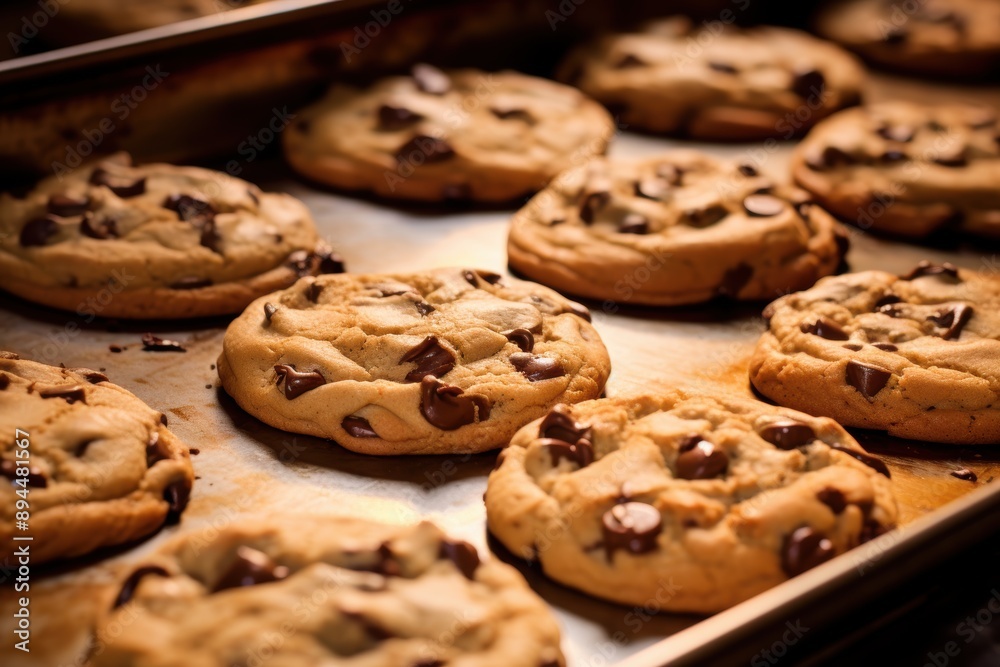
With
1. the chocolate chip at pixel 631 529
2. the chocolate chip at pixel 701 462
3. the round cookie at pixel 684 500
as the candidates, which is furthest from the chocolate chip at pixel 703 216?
the chocolate chip at pixel 631 529

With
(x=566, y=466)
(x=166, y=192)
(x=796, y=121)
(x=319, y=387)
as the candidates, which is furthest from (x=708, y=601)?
(x=796, y=121)

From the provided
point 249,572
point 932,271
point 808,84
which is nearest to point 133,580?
point 249,572

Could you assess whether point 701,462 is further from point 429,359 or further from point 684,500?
point 429,359

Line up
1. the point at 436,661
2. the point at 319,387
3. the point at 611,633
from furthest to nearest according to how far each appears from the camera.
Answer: the point at 319,387, the point at 611,633, the point at 436,661

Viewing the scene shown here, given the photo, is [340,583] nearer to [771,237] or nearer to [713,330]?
[713,330]

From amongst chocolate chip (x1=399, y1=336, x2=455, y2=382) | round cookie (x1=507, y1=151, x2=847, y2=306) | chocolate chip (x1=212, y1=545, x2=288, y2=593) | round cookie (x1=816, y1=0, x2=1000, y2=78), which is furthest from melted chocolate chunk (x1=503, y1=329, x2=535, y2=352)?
round cookie (x1=816, y1=0, x2=1000, y2=78)

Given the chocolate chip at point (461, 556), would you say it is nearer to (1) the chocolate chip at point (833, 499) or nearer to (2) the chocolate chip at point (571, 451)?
(2) the chocolate chip at point (571, 451)
